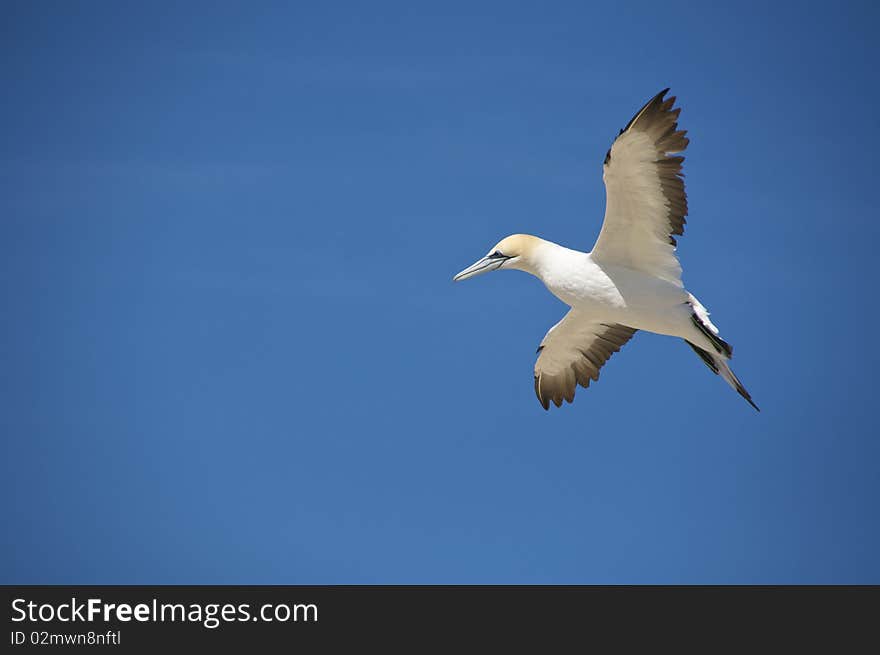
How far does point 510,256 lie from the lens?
810 inches

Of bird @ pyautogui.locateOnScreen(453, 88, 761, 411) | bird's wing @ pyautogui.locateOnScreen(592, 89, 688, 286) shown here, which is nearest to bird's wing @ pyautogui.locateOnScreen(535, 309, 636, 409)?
bird @ pyautogui.locateOnScreen(453, 88, 761, 411)

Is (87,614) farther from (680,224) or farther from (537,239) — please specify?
(680,224)

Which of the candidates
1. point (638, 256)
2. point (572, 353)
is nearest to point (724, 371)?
point (638, 256)

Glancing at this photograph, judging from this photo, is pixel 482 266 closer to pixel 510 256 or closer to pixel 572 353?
pixel 510 256

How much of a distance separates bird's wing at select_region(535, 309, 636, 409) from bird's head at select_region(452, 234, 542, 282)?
1567mm

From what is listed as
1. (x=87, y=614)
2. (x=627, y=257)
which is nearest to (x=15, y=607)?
(x=87, y=614)

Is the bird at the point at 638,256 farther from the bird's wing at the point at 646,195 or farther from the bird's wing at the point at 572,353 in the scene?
the bird's wing at the point at 572,353

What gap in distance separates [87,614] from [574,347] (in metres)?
7.72

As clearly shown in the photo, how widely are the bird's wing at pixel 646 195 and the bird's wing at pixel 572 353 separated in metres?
2.19

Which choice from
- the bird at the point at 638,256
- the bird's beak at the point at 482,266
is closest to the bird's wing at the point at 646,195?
the bird at the point at 638,256

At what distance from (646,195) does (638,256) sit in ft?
3.64

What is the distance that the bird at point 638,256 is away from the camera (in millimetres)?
18062

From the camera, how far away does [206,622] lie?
19781mm

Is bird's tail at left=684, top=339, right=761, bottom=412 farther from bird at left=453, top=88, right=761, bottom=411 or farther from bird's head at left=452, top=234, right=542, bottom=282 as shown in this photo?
bird's head at left=452, top=234, right=542, bottom=282
